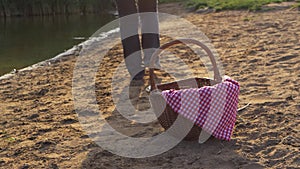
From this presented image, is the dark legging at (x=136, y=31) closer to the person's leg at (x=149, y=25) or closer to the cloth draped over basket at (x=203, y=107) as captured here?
the person's leg at (x=149, y=25)

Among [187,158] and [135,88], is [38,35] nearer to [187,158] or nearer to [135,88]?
[135,88]

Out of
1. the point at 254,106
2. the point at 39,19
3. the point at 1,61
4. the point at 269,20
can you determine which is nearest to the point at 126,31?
the point at 254,106

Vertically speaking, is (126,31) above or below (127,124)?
above

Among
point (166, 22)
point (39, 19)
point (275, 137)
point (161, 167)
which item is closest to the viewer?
point (161, 167)

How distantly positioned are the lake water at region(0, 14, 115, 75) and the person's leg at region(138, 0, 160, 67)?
298 cm

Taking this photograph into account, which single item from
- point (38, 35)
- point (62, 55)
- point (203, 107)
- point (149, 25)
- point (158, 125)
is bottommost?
point (38, 35)

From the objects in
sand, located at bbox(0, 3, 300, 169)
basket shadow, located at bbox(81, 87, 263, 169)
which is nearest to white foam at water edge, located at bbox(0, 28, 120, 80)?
sand, located at bbox(0, 3, 300, 169)

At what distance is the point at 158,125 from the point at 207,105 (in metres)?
0.72

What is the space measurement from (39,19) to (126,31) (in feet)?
38.1

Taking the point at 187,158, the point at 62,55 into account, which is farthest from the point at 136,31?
the point at 62,55

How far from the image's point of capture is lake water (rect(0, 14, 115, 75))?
9.04 metres

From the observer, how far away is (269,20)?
9.73 meters

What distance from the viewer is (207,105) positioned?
3482mm

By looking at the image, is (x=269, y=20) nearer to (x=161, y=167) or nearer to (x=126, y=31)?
(x=126, y=31)
